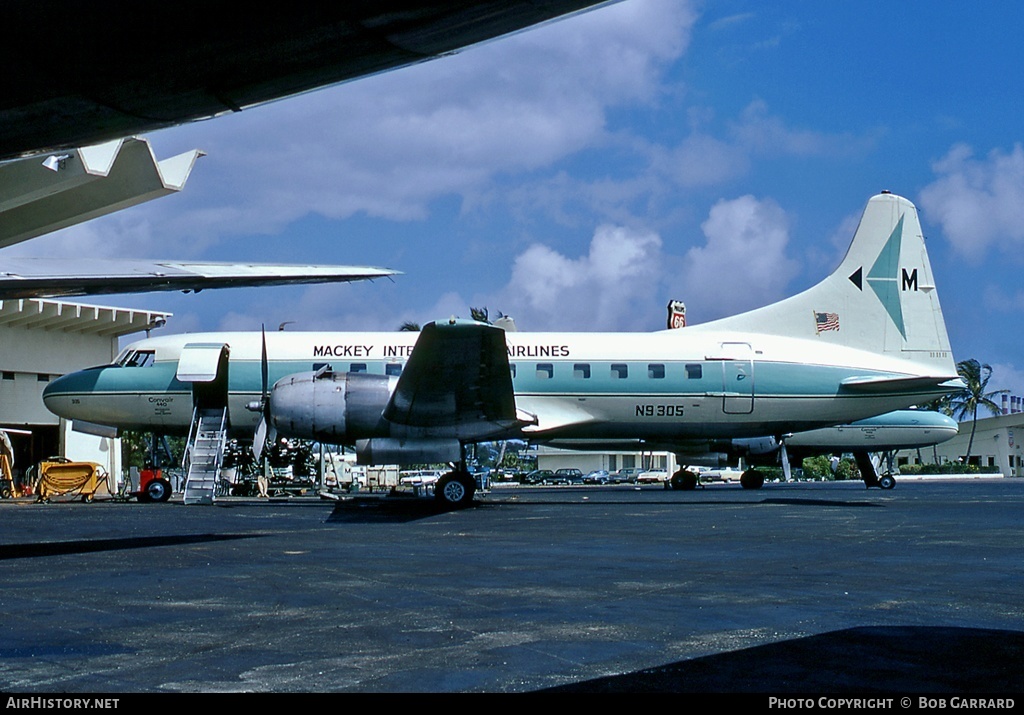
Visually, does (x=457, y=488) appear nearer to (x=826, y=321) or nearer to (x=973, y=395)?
(x=826, y=321)

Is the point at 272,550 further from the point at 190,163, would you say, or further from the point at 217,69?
the point at 190,163

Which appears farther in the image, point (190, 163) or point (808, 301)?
point (190, 163)

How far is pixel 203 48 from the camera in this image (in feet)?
10.2

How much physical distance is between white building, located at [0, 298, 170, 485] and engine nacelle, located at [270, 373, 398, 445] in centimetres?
2331

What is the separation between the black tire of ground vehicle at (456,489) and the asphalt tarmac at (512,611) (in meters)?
7.15

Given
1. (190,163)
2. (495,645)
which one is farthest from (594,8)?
(190,163)

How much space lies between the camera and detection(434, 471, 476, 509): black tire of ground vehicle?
21.9 meters

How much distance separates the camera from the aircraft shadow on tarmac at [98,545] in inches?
460

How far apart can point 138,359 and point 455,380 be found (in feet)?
34.5

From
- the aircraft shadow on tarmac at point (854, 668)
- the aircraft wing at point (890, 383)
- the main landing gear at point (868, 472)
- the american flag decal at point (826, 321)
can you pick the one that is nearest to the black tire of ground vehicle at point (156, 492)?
the american flag decal at point (826, 321)

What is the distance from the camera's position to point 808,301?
26500 millimetres

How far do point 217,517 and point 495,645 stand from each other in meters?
13.8

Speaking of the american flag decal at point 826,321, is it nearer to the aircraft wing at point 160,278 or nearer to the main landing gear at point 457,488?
the main landing gear at point 457,488

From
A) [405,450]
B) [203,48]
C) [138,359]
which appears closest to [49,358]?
[138,359]
